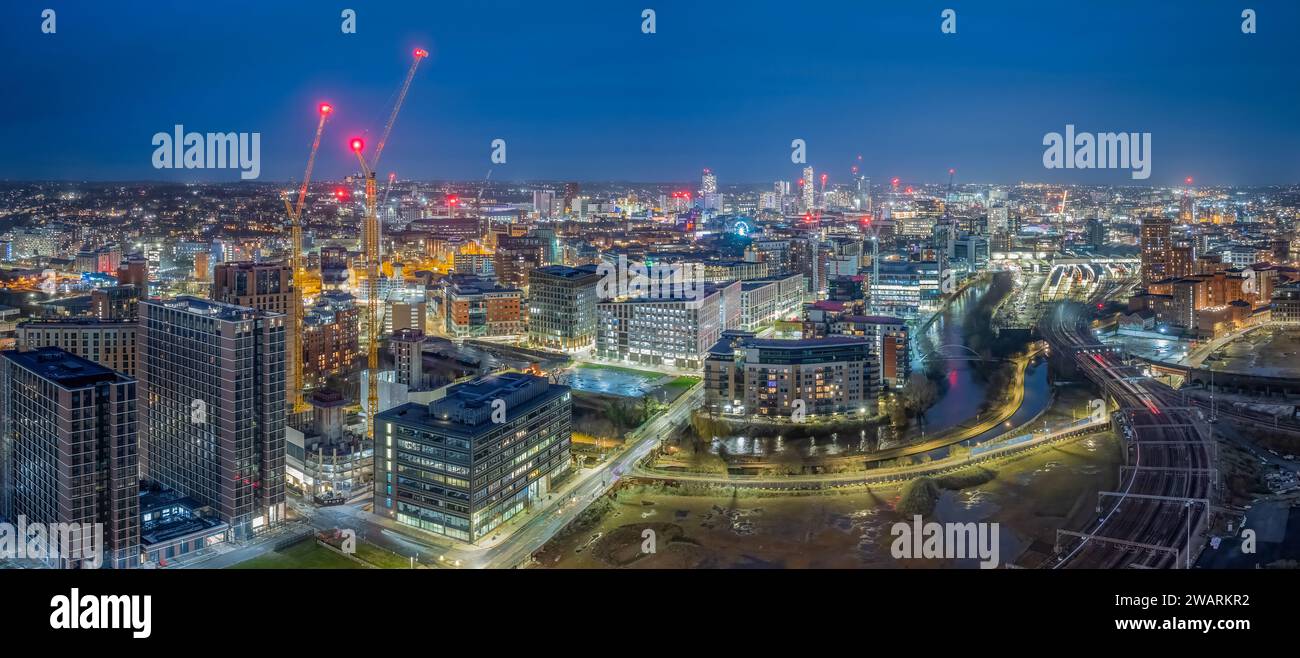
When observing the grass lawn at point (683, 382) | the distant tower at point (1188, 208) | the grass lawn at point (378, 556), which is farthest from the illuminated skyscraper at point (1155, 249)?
the grass lawn at point (378, 556)

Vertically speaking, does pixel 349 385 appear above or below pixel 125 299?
below

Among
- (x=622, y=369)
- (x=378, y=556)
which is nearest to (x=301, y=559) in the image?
(x=378, y=556)

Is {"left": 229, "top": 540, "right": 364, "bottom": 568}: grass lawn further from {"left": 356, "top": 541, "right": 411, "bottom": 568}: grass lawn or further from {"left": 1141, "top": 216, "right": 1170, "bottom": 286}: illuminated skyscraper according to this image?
{"left": 1141, "top": 216, "right": 1170, "bottom": 286}: illuminated skyscraper

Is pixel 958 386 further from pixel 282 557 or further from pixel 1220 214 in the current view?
pixel 1220 214

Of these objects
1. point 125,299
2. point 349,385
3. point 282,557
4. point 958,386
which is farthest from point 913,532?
point 125,299

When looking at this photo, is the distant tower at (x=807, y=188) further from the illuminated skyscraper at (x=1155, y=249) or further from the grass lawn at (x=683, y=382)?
the grass lawn at (x=683, y=382)

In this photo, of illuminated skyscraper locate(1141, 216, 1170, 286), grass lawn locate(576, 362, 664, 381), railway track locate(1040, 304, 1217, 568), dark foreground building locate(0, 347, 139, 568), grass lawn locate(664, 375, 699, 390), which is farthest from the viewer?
illuminated skyscraper locate(1141, 216, 1170, 286)

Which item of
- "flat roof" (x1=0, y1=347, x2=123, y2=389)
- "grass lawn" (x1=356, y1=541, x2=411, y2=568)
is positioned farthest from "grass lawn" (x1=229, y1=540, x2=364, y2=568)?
"flat roof" (x1=0, y1=347, x2=123, y2=389)
